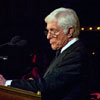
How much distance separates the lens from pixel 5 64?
480cm

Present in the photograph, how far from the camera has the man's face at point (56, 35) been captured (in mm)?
1918

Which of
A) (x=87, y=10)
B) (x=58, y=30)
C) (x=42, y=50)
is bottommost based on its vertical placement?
(x=42, y=50)

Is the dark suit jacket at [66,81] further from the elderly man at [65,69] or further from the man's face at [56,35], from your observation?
the man's face at [56,35]

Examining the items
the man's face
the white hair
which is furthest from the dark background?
the white hair

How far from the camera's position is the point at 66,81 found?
5.57 feet

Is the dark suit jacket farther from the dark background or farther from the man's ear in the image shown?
the dark background

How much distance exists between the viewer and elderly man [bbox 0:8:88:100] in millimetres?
1687

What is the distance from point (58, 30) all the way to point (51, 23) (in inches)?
3.3

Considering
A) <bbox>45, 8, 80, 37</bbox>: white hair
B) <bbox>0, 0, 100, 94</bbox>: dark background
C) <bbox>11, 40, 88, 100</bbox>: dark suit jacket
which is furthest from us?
<bbox>0, 0, 100, 94</bbox>: dark background

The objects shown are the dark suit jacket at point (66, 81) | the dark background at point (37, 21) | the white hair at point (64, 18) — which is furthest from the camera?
the dark background at point (37, 21)

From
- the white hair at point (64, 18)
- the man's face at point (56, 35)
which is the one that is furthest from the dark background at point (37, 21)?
the white hair at point (64, 18)

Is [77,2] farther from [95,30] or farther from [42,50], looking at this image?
[42,50]

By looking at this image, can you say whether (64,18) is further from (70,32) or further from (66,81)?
(66,81)

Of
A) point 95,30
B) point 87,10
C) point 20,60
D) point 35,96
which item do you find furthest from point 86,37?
point 35,96
